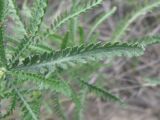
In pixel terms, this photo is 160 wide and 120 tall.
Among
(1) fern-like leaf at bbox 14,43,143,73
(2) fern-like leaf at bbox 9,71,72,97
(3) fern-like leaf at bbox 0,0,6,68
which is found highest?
(3) fern-like leaf at bbox 0,0,6,68

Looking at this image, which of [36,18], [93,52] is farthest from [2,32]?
[93,52]

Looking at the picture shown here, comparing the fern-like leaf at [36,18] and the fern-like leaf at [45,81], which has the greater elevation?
the fern-like leaf at [36,18]

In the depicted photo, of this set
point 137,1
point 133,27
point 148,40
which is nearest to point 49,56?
point 148,40

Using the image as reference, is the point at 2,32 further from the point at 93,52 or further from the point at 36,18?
the point at 93,52

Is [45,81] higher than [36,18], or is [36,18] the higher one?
[36,18]

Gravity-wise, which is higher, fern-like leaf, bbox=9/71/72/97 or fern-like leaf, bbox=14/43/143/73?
fern-like leaf, bbox=14/43/143/73

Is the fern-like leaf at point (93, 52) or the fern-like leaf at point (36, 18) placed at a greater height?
the fern-like leaf at point (36, 18)

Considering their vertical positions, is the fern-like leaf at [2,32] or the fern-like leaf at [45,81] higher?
the fern-like leaf at [2,32]

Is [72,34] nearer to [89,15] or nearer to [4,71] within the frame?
[4,71]

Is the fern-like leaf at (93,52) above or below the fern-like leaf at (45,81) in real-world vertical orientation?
above

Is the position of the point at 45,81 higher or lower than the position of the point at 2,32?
lower

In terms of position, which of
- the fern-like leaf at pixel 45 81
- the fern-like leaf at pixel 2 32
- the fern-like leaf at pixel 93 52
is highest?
the fern-like leaf at pixel 2 32
